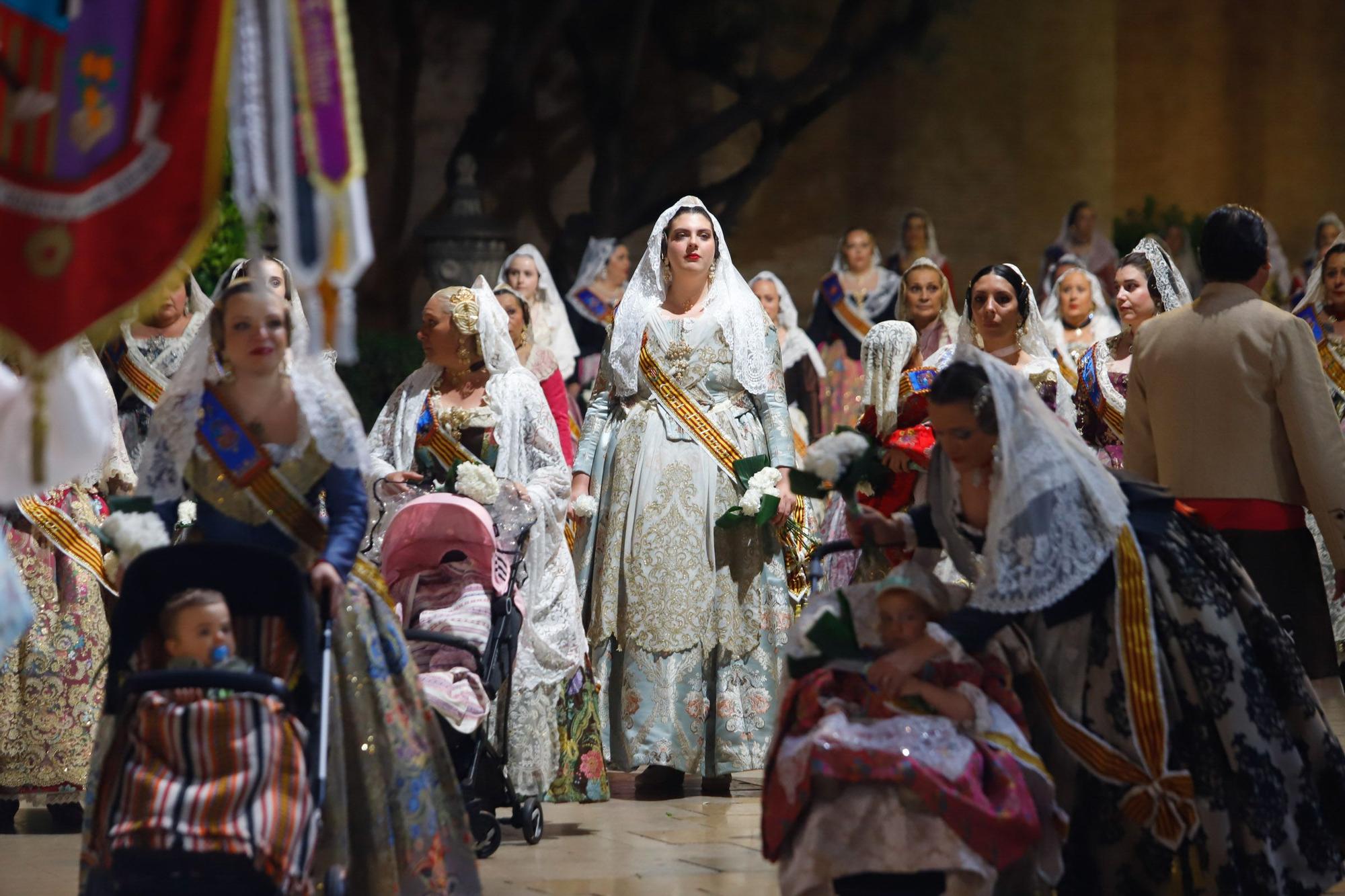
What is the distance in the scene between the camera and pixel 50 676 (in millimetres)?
6633

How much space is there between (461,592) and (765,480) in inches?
56.6

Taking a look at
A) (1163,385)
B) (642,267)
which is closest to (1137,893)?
(1163,385)

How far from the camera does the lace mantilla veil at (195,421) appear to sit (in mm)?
4684

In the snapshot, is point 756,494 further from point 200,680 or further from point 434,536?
point 200,680

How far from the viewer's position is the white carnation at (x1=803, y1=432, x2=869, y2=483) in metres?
4.59

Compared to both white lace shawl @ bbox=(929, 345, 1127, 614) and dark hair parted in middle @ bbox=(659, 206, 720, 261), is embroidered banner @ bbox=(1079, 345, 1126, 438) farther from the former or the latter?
white lace shawl @ bbox=(929, 345, 1127, 614)

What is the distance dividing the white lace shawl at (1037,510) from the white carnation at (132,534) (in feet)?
6.08

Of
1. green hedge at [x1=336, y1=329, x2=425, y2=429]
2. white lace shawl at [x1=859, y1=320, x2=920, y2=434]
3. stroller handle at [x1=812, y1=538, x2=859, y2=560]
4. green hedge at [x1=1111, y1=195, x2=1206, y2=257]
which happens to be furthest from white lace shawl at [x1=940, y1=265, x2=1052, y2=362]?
green hedge at [x1=1111, y1=195, x2=1206, y2=257]

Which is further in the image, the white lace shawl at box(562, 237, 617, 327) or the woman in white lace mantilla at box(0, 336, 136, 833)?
the white lace shawl at box(562, 237, 617, 327)

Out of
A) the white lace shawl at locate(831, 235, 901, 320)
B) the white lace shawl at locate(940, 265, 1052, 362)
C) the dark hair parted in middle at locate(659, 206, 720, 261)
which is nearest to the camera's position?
the white lace shawl at locate(940, 265, 1052, 362)

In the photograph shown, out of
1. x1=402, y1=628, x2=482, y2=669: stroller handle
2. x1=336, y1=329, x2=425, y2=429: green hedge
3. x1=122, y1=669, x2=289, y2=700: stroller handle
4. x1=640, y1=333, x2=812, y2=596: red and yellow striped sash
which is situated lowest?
x1=122, y1=669, x2=289, y2=700: stroller handle

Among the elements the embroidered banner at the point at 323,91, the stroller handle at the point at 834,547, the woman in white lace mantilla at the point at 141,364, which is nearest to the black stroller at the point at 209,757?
the embroidered banner at the point at 323,91

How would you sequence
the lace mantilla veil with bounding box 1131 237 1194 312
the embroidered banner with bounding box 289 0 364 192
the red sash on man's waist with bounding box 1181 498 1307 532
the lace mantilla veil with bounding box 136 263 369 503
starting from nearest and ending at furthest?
1. the embroidered banner with bounding box 289 0 364 192
2. the lace mantilla veil with bounding box 136 263 369 503
3. the red sash on man's waist with bounding box 1181 498 1307 532
4. the lace mantilla veil with bounding box 1131 237 1194 312

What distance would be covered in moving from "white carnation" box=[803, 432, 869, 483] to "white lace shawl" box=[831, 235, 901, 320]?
8636 mm
